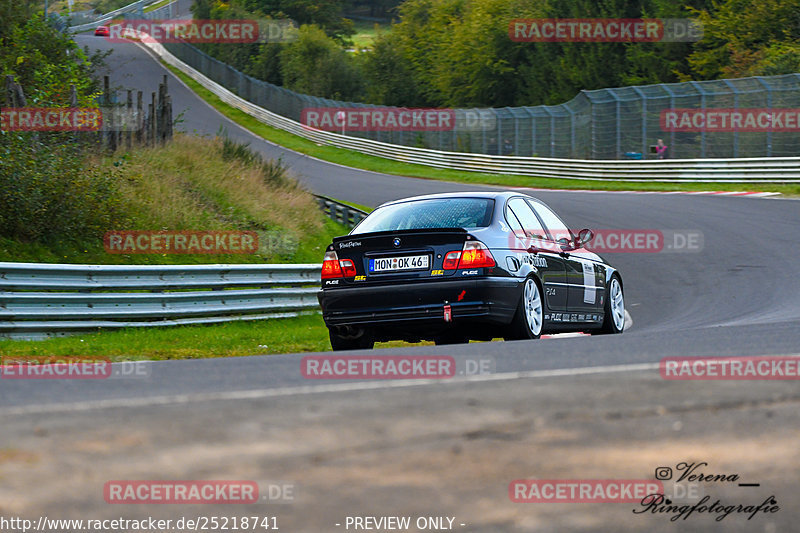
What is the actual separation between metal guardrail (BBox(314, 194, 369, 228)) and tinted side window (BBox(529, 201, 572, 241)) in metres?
12.4

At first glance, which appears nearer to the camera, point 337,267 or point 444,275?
point 444,275

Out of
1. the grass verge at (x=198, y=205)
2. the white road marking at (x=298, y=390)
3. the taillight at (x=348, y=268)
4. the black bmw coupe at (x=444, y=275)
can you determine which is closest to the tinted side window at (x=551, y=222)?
the black bmw coupe at (x=444, y=275)

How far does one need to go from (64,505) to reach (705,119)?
1388 inches

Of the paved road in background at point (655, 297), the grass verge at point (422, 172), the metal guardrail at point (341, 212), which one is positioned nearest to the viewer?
the paved road in background at point (655, 297)

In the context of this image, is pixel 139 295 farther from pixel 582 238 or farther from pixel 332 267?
pixel 582 238

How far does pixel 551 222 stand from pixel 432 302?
2.36 meters

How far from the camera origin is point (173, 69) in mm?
83688

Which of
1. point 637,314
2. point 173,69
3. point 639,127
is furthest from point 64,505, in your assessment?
point 173,69

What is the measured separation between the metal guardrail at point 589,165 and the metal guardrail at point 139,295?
21178 mm

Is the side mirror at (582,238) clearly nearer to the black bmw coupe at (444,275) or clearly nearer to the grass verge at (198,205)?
the black bmw coupe at (444,275)

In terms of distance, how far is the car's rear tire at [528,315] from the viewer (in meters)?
9.00

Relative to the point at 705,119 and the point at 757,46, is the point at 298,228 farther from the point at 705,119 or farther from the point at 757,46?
the point at 757,46

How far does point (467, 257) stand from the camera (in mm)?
8867

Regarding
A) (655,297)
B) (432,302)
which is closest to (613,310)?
(432,302)
